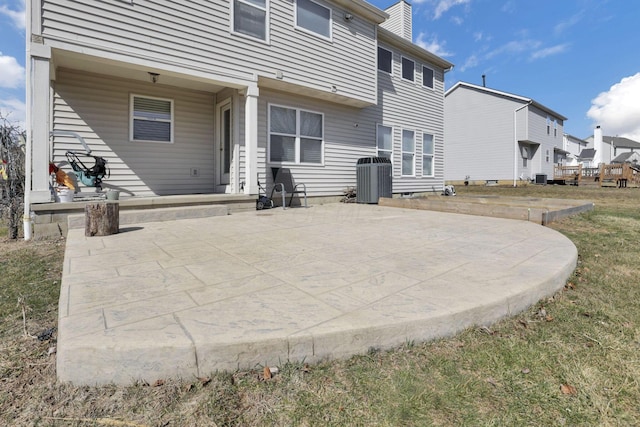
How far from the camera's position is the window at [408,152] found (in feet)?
35.8

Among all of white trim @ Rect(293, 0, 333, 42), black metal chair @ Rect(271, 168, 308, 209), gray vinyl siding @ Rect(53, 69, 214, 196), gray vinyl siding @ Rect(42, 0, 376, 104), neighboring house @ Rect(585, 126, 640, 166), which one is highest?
neighboring house @ Rect(585, 126, 640, 166)

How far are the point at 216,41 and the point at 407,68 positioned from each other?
7.13m

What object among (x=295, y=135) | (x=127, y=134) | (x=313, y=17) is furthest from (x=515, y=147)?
(x=127, y=134)

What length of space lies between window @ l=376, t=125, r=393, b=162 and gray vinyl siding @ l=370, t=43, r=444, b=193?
16 cm

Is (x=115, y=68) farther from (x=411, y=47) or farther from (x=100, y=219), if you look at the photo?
(x=411, y=47)

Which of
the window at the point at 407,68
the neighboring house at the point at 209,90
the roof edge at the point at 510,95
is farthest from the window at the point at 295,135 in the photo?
the roof edge at the point at 510,95

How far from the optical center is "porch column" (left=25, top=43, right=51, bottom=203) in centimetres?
440

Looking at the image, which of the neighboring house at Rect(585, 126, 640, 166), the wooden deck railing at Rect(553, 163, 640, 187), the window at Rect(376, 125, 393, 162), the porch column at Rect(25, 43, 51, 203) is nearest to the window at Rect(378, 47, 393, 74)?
the window at Rect(376, 125, 393, 162)

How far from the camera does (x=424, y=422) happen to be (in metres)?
1.24

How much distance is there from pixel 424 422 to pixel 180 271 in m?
2.10

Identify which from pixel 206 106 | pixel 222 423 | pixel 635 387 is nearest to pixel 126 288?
pixel 222 423

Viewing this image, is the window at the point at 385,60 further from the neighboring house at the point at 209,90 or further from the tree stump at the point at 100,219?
the tree stump at the point at 100,219

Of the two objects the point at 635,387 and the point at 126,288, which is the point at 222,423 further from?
the point at 635,387

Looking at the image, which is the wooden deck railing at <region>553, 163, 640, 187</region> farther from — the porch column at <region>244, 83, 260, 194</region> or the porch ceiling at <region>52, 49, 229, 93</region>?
the porch ceiling at <region>52, 49, 229, 93</region>
